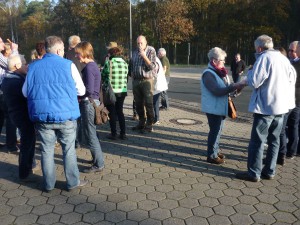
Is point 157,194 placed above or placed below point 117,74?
below

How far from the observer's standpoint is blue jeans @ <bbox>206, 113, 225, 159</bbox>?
189 inches

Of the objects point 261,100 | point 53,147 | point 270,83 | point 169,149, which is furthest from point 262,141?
point 53,147

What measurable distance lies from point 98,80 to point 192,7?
43295 millimetres

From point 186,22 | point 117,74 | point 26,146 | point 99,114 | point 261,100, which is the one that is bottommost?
point 26,146

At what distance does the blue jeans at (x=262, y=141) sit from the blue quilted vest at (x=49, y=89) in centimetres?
243

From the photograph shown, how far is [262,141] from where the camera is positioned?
4219 mm

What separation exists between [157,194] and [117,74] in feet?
9.17

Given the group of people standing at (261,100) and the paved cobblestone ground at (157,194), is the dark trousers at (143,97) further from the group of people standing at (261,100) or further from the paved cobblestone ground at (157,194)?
the group of people standing at (261,100)

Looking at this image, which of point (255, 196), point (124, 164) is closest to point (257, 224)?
point (255, 196)

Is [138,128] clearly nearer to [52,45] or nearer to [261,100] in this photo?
[261,100]

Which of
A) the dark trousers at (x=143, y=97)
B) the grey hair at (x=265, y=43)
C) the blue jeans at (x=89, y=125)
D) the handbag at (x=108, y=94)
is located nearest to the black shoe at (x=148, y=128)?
the dark trousers at (x=143, y=97)

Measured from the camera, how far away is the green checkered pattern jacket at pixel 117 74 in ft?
19.6

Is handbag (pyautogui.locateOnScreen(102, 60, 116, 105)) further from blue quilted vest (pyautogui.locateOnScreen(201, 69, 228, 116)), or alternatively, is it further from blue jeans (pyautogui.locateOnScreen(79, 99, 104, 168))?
blue quilted vest (pyautogui.locateOnScreen(201, 69, 228, 116))

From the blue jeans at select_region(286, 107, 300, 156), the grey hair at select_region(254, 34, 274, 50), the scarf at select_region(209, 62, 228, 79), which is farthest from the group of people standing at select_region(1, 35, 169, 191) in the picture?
the blue jeans at select_region(286, 107, 300, 156)
